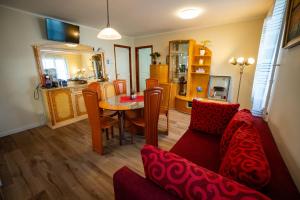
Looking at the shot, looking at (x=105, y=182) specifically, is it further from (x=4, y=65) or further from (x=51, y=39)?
(x=51, y=39)

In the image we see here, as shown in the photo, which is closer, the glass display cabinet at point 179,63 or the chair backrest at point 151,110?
the chair backrest at point 151,110

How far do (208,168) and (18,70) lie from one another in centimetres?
374

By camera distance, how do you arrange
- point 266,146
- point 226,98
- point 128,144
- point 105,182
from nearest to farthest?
1. point 266,146
2. point 105,182
3. point 128,144
4. point 226,98

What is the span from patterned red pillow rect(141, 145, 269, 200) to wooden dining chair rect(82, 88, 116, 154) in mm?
1400

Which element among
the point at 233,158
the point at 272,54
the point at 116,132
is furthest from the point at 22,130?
the point at 272,54

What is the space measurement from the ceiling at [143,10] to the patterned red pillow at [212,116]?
1845 mm

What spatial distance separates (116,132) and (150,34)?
11.7 feet

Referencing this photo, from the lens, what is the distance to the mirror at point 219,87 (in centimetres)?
366

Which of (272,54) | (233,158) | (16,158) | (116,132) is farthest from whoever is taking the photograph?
(116,132)

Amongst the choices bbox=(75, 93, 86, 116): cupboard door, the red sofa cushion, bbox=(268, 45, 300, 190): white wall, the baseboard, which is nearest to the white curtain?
bbox=(268, 45, 300, 190): white wall

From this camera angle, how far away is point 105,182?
1.69 metres

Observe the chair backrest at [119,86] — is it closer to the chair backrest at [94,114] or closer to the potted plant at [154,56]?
the chair backrest at [94,114]

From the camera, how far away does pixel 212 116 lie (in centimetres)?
179

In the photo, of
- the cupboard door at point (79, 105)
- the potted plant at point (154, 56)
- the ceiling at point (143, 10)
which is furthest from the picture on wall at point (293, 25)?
the cupboard door at point (79, 105)
